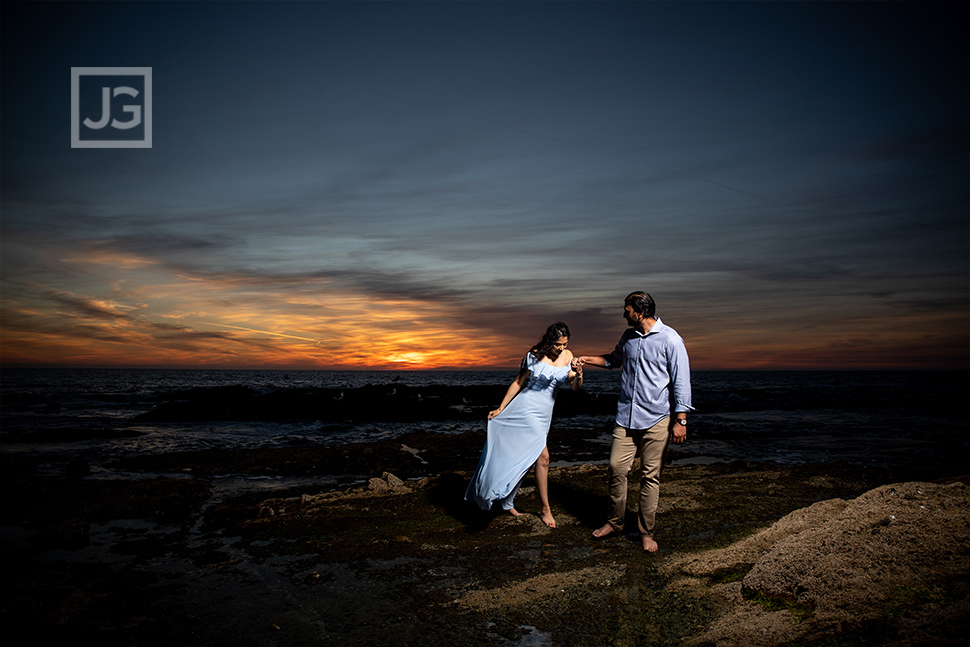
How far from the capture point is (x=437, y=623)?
3844 millimetres

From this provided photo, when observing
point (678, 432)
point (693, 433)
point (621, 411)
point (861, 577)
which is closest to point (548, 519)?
point (621, 411)

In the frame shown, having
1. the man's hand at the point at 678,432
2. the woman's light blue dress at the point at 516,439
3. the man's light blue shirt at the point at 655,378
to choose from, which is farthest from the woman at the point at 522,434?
the man's hand at the point at 678,432

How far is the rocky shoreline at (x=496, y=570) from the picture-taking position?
11.3 ft

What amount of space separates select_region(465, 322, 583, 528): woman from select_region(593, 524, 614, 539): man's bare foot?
1.93 feet

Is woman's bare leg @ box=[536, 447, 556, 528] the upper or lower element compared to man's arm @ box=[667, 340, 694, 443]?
lower

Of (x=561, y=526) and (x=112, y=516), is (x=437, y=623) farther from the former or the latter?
(x=112, y=516)

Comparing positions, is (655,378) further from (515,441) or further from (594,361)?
(515,441)

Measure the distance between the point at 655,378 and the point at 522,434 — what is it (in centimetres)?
167

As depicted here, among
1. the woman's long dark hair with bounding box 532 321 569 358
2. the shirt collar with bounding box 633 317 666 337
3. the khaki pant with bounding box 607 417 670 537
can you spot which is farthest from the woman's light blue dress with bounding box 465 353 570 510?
the shirt collar with bounding box 633 317 666 337

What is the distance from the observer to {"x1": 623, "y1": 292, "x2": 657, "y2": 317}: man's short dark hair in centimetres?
521

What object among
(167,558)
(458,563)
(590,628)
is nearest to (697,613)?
(590,628)

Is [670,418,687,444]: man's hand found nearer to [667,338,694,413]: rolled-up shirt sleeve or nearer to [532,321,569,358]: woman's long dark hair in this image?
[667,338,694,413]: rolled-up shirt sleeve

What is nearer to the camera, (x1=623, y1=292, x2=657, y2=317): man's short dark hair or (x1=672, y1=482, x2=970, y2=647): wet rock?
(x1=672, y1=482, x2=970, y2=647): wet rock

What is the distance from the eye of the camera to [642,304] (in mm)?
5215
